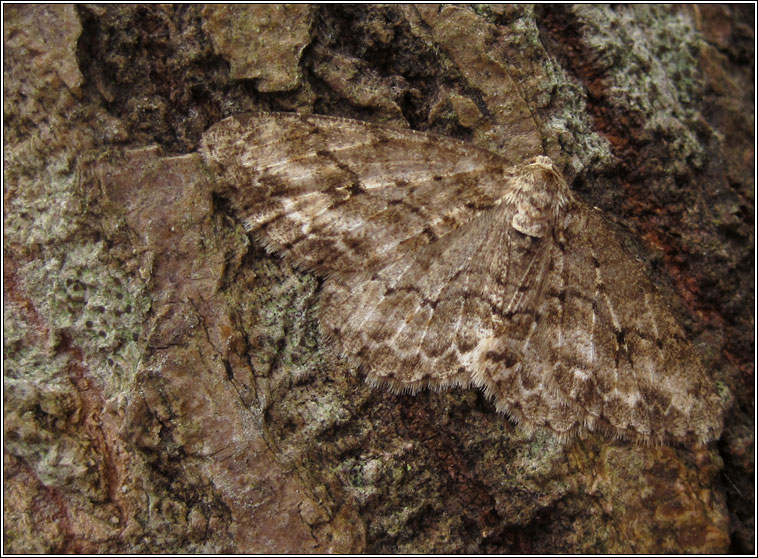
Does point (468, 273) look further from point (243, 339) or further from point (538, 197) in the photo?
point (243, 339)

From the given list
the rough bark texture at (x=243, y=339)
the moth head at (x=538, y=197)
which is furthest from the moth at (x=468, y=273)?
the rough bark texture at (x=243, y=339)

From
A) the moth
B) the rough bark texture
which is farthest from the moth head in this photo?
the rough bark texture

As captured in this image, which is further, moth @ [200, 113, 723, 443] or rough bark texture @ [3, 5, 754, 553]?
moth @ [200, 113, 723, 443]

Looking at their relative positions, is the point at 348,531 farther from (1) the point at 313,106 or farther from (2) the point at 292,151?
(1) the point at 313,106

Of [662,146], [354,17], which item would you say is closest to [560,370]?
[662,146]

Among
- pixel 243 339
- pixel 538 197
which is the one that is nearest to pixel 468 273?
pixel 538 197

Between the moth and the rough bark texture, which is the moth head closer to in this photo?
the moth
